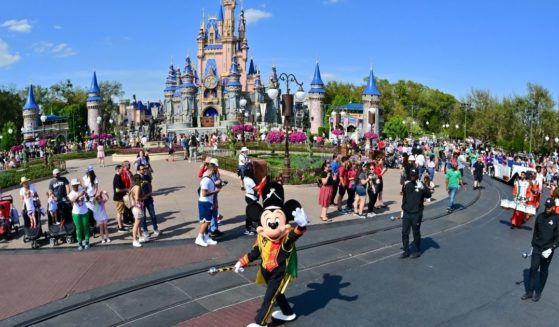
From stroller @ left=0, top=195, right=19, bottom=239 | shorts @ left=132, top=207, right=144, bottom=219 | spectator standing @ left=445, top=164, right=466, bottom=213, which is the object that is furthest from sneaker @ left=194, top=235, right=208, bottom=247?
spectator standing @ left=445, top=164, right=466, bottom=213

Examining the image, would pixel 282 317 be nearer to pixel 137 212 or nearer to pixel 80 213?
pixel 137 212

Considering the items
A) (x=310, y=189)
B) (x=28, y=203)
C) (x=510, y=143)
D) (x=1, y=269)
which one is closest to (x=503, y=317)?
(x=1, y=269)

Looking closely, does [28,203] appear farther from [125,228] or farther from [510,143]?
[510,143]

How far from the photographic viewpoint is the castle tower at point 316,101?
61969 millimetres

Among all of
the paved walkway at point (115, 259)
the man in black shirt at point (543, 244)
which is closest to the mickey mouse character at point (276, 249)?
the paved walkway at point (115, 259)

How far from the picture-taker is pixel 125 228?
10320mm

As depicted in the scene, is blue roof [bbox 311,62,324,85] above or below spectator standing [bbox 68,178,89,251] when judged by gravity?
above

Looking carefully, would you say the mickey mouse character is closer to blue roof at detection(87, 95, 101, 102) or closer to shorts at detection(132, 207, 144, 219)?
shorts at detection(132, 207, 144, 219)

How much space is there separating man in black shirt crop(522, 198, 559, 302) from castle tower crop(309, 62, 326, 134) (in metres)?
55.4

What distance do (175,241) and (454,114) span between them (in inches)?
2497

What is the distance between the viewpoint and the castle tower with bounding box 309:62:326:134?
203 ft

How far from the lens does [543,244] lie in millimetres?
6492

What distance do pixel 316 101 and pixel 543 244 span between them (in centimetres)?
5641

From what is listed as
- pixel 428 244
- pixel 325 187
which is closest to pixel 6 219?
pixel 325 187
